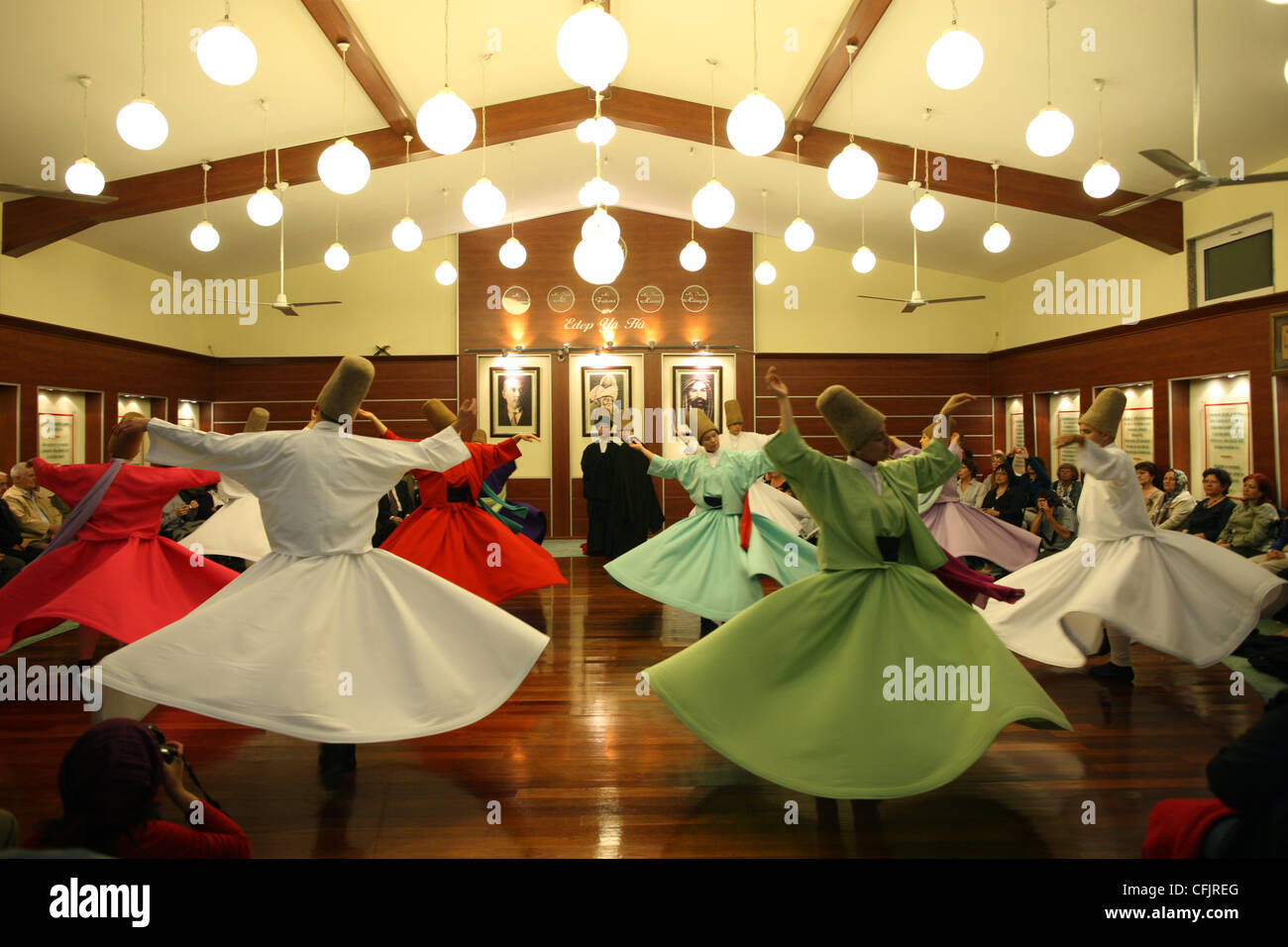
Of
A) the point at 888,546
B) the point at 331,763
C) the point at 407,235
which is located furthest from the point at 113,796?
the point at 407,235

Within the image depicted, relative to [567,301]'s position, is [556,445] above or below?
below

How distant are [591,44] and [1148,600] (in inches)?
147

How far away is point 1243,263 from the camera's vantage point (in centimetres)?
771

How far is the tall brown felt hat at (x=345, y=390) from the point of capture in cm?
333

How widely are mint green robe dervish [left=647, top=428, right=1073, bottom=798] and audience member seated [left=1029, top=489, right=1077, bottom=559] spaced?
181 inches

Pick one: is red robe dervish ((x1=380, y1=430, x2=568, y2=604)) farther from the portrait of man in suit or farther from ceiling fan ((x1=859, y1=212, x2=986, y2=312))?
the portrait of man in suit

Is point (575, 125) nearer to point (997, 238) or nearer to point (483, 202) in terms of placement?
point (997, 238)

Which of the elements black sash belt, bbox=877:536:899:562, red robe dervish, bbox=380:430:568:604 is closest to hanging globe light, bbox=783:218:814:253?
red robe dervish, bbox=380:430:568:604

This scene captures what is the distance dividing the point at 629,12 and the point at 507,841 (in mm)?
6559

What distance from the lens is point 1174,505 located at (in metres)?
6.95

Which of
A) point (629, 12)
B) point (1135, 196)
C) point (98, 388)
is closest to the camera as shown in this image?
point (629, 12)

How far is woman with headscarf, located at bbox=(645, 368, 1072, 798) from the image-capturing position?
258 cm
